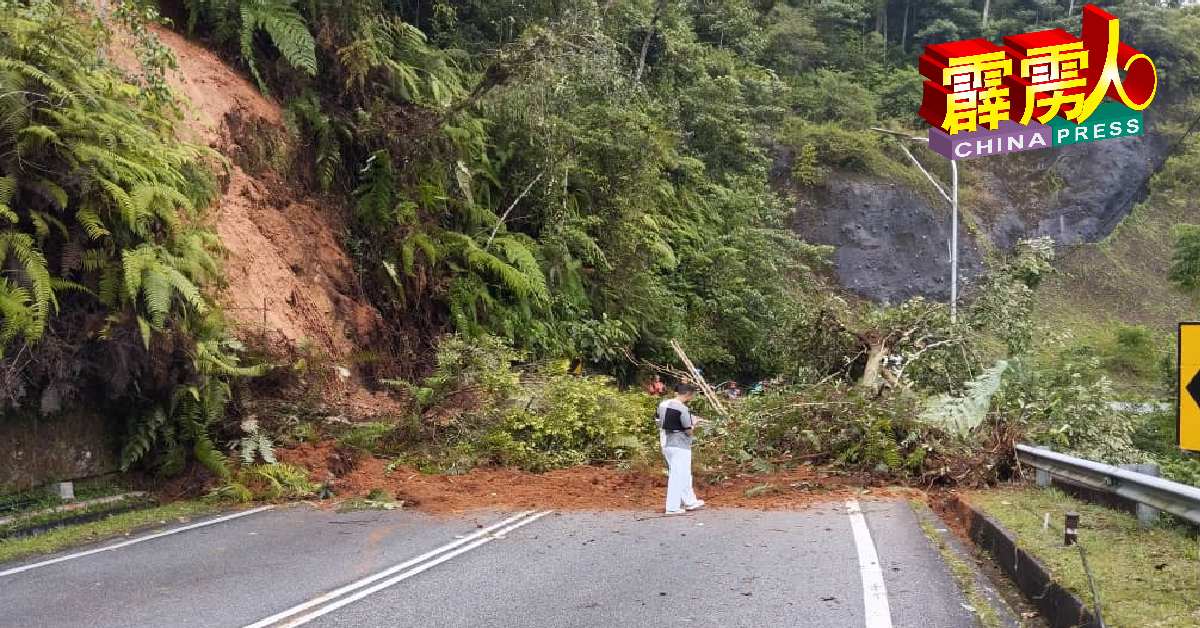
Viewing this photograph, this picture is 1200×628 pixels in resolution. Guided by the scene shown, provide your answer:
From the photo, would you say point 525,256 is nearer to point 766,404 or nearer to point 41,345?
point 766,404

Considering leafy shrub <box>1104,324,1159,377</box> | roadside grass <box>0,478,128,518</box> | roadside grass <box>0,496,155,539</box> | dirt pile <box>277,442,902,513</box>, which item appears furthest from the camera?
leafy shrub <box>1104,324,1159,377</box>

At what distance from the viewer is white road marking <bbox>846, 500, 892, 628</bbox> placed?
617cm

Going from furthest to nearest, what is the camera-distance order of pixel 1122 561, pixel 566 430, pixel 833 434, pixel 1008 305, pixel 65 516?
pixel 1008 305 → pixel 566 430 → pixel 833 434 → pixel 65 516 → pixel 1122 561

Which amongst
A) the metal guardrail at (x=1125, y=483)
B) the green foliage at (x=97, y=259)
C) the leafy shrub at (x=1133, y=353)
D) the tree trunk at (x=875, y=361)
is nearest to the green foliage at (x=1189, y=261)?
the leafy shrub at (x=1133, y=353)

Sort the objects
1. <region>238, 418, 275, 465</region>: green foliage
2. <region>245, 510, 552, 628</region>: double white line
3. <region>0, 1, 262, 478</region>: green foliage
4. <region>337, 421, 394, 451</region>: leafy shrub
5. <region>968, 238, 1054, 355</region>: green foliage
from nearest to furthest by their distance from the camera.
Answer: <region>245, 510, 552, 628</region>: double white line
<region>0, 1, 262, 478</region>: green foliage
<region>238, 418, 275, 465</region>: green foliage
<region>337, 421, 394, 451</region>: leafy shrub
<region>968, 238, 1054, 355</region>: green foliage

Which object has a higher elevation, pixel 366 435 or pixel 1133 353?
pixel 1133 353

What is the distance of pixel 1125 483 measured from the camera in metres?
7.79

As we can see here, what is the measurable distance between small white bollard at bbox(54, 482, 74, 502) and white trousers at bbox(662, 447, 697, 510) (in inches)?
252

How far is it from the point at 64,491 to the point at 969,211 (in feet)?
136

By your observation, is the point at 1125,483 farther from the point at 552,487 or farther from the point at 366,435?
the point at 366,435

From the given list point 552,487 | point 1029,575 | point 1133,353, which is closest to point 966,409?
point 552,487

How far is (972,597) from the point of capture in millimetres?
6680

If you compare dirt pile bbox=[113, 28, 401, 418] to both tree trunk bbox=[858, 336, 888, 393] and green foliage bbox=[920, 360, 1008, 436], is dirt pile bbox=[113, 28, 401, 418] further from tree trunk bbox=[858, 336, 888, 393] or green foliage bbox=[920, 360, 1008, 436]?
green foliage bbox=[920, 360, 1008, 436]

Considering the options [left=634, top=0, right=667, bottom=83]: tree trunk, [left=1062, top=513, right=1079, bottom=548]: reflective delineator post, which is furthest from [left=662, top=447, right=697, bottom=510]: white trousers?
[left=634, top=0, right=667, bottom=83]: tree trunk
